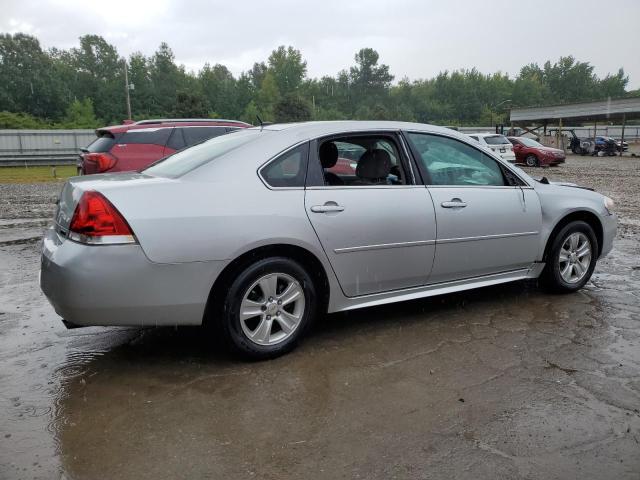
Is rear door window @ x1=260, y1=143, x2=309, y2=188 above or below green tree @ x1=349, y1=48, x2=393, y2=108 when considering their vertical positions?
below

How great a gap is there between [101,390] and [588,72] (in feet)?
470

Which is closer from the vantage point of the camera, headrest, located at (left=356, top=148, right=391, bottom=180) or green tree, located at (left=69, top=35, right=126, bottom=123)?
headrest, located at (left=356, top=148, right=391, bottom=180)

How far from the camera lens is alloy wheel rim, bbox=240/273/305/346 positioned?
351cm

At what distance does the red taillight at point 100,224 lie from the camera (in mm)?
3123

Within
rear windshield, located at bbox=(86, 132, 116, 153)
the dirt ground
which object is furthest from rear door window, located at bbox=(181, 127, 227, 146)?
the dirt ground

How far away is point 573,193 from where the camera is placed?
5012 mm

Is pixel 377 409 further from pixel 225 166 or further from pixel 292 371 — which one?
pixel 225 166

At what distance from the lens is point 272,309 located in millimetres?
3576

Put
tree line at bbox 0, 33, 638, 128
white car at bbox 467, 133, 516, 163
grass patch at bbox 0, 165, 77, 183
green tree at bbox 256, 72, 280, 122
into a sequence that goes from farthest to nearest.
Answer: green tree at bbox 256, 72, 280, 122 → tree line at bbox 0, 33, 638, 128 → white car at bbox 467, 133, 516, 163 → grass patch at bbox 0, 165, 77, 183

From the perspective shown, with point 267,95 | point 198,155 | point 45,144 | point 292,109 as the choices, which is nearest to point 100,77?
point 267,95

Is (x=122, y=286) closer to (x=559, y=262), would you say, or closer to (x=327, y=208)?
(x=327, y=208)

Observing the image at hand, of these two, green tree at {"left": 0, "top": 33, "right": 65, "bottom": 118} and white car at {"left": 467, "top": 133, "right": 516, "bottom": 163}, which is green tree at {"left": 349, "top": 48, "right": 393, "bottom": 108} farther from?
white car at {"left": 467, "top": 133, "right": 516, "bottom": 163}

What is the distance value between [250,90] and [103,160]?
8523 cm

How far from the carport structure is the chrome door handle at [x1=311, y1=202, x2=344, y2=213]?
3503 cm
